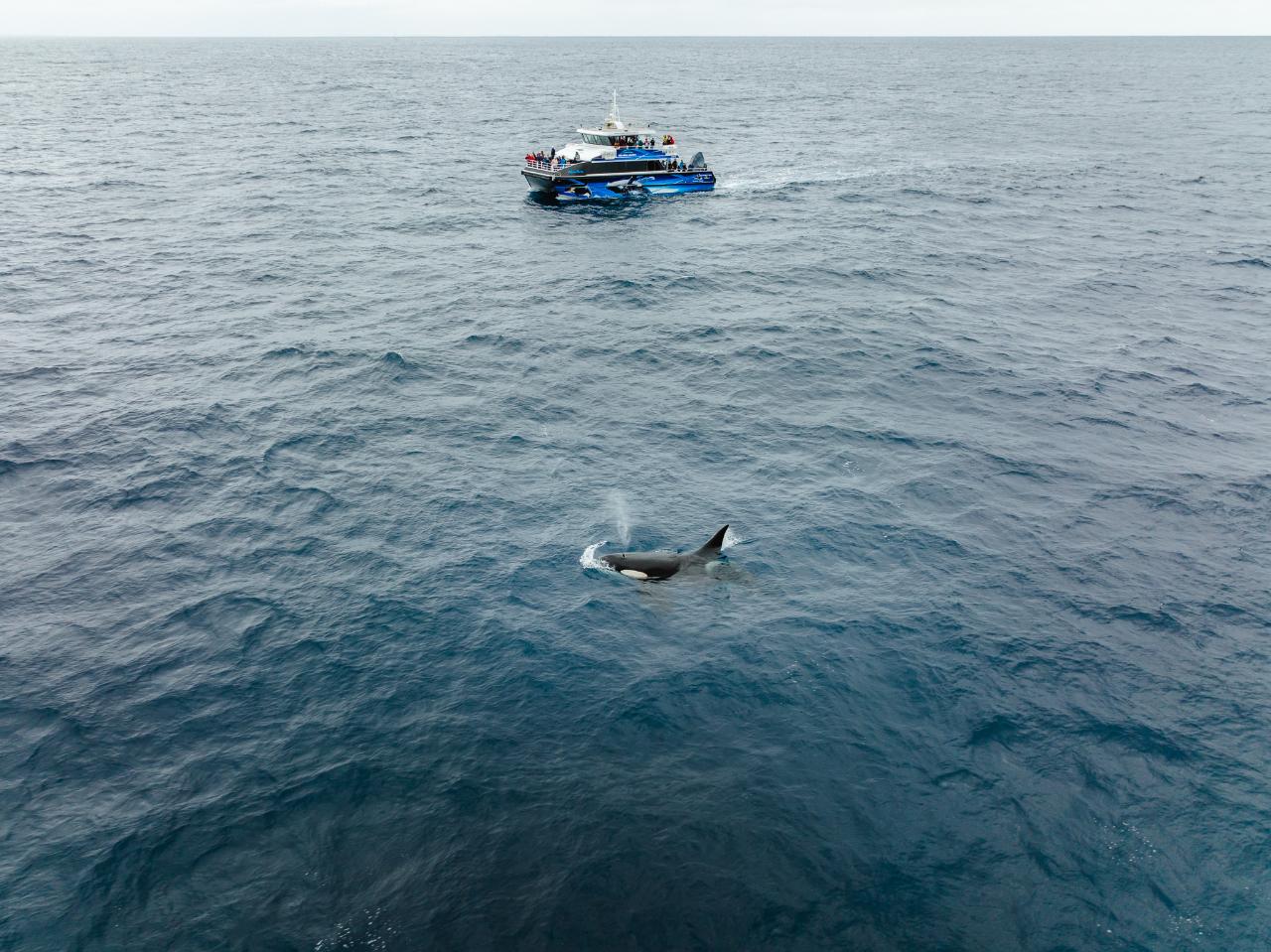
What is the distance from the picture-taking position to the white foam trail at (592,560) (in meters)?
37.3

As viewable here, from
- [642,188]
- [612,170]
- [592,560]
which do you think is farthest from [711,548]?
[642,188]

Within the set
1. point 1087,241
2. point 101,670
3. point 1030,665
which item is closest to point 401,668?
point 101,670

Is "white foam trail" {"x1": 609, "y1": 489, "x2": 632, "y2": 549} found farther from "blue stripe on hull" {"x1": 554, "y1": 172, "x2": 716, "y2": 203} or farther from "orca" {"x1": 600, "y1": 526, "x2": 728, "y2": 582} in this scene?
"blue stripe on hull" {"x1": 554, "y1": 172, "x2": 716, "y2": 203}

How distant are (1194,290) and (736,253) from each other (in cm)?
4220

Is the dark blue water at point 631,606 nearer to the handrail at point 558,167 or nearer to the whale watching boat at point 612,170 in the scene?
the whale watching boat at point 612,170

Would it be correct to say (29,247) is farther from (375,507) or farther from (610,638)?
(610,638)

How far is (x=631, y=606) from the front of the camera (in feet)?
116

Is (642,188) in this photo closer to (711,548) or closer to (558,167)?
(558,167)

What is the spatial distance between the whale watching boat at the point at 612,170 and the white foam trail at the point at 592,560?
76.0 metres

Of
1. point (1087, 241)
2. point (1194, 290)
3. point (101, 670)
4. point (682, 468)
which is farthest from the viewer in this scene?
point (1087, 241)

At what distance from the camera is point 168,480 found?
44.1 m

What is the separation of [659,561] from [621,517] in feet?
15.9

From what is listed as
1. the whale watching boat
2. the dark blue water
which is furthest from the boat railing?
the dark blue water

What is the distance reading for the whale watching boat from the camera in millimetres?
104188
